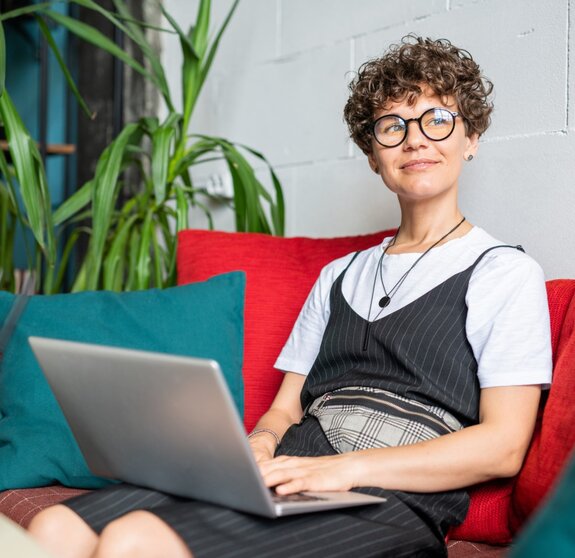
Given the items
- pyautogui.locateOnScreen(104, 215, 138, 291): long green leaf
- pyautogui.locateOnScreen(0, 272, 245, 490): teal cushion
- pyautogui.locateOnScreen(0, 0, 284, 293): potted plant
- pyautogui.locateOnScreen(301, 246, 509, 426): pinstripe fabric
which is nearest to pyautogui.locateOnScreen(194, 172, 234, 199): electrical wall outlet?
pyautogui.locateOnScreen(0, 0, 284, 293): potted plant

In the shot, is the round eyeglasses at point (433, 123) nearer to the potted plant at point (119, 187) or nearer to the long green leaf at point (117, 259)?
the potted plant at point (119, 187)

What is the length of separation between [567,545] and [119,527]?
22.1 inches

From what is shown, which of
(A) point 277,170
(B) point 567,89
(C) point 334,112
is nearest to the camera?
(B) point 567,89

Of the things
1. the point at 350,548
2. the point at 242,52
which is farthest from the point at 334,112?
the point at 350,548

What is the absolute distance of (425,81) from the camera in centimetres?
150

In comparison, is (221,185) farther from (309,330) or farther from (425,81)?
(425,81)

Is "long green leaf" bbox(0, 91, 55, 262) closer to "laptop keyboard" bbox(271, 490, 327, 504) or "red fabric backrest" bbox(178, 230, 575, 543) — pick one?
"red fabric backrest" bbox(178, 230, 575, 543)

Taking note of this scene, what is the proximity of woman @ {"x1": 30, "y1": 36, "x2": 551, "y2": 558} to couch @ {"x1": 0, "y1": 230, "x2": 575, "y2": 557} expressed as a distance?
0.04m

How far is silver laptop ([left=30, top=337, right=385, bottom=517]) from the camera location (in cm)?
90

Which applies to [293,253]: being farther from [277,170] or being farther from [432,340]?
[277,170]

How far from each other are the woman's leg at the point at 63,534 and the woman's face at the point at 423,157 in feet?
2.67

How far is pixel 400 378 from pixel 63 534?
59cm

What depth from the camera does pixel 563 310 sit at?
1399 millimetres

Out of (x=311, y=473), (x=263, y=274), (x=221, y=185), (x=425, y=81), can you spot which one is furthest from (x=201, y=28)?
(x=311, y=473)
